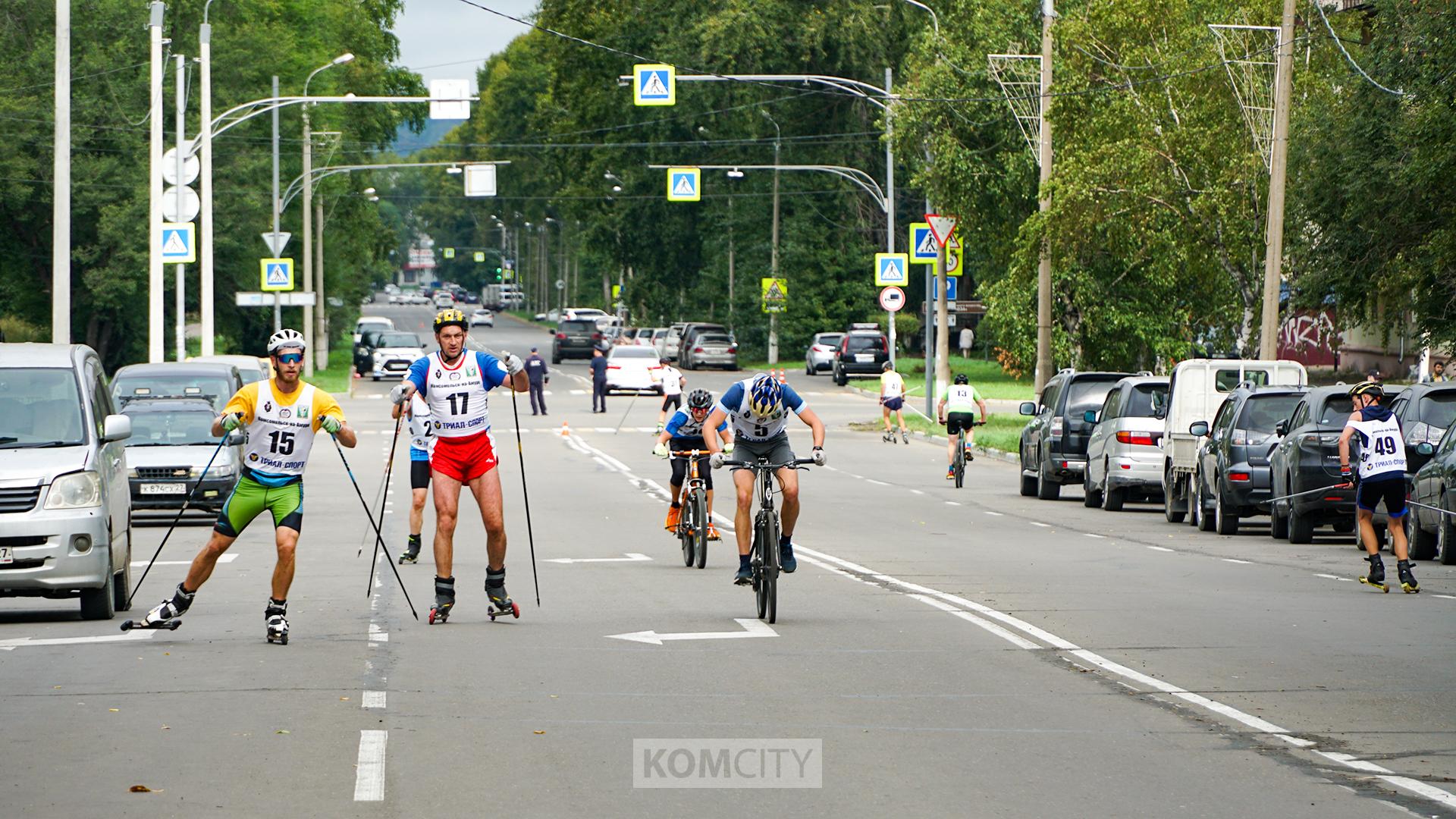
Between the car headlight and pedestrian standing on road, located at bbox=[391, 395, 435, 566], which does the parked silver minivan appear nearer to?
the car headlight

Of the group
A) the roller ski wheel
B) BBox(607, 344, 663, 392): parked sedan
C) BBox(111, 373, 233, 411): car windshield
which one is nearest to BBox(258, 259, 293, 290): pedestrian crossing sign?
BBox(607, 344, 663, 392): parked sedan

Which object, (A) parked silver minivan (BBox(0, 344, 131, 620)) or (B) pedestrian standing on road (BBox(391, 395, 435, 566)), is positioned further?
(B) pedestrian standing on road (BBox(391, 395, 435, 566))

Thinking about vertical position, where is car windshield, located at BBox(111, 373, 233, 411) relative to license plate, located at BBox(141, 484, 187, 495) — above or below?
above

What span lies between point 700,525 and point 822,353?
5711 centimetres

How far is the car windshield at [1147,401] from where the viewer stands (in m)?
26.2

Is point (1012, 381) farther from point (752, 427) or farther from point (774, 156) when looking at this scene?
point (752, 427)

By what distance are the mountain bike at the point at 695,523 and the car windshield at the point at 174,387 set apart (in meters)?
11.1

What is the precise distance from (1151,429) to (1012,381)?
4231 cm

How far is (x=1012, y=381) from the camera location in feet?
224

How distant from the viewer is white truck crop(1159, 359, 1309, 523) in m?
25.0

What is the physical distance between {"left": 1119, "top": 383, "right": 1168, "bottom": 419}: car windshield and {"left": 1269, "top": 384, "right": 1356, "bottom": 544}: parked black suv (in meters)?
3.81

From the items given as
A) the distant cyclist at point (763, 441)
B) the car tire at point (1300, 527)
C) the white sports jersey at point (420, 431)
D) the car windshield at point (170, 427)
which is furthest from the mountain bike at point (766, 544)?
the car windshield at point (170, 427)

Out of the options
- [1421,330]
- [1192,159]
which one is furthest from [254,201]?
[1421,330]

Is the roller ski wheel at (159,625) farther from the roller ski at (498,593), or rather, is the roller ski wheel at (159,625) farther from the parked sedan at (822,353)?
the parked sedan at (822,353)
